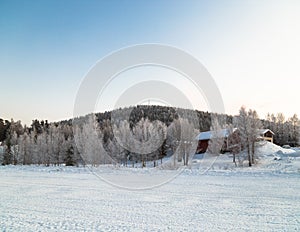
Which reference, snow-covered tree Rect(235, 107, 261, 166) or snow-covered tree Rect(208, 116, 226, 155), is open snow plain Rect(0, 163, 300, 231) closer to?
snow-covered tree Rect(235, 107, 261, 166)

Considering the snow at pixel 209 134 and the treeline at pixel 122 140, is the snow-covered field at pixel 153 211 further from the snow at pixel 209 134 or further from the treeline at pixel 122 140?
the snow at pixel 209 134

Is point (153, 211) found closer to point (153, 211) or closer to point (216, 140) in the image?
point (153, 211)

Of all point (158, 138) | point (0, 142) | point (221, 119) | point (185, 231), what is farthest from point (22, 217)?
point (0, 142)

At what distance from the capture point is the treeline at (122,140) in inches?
1289

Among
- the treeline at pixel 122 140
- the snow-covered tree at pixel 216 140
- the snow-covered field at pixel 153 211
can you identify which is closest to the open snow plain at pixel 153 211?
the snow-covered field at pixel 153 211

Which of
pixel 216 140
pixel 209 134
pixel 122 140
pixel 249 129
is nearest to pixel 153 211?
pixel 122 140

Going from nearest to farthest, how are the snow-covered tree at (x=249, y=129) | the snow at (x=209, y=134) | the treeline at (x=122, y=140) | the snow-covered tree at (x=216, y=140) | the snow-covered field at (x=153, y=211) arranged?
the snow-covered field at (x=153, y=211) → the treeline at (x=122, y=140) → the snow-covered tree at (x=249, y=129) → the snow at (x=209, y=134) → the snow-covered tree at (x=216, y=140)

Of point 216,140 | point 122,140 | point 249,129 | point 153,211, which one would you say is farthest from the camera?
point 216,140

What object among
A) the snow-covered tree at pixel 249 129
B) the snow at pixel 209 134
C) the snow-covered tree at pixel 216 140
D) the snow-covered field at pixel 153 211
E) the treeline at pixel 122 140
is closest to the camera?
the snow-covered field at pixel 153 211

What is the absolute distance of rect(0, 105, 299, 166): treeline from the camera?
32.8 m

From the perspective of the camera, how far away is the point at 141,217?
8422 mm

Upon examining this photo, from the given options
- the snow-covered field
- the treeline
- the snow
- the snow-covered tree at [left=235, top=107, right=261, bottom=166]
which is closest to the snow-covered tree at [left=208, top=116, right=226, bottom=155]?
the snow

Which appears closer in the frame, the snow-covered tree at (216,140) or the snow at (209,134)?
the snow at (209,134)

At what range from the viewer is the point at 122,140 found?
3275cm
